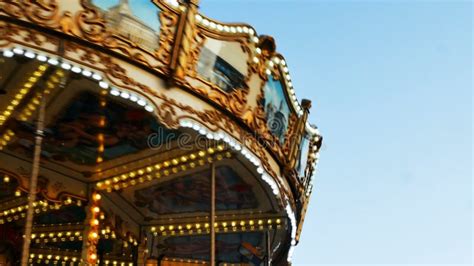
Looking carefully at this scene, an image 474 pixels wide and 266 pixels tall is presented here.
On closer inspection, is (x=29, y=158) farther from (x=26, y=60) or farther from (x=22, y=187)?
(x=26, y=60)

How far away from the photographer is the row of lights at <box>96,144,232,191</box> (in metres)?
10.0

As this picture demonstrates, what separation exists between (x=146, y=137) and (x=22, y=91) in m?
2.07

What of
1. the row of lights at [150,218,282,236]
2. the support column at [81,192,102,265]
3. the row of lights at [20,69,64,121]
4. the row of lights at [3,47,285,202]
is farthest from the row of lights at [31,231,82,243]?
the row of lights at [3,47,285,202]

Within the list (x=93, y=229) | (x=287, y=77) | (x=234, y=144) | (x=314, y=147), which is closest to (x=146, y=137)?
(x=234, y=144)

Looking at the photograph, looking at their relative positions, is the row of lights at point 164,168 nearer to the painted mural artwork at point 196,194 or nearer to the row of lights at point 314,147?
the painted mural artwork at point 196,194

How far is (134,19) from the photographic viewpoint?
7980 mm

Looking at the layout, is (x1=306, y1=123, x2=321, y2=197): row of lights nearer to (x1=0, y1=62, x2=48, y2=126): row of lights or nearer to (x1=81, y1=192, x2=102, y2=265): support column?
(x1=81, y1=192, x2=102, y2=265): support column

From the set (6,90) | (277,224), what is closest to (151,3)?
(6,90)

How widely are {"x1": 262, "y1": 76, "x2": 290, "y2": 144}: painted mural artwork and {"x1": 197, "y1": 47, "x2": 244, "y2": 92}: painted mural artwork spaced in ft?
2.39

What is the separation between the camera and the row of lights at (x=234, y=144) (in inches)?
342

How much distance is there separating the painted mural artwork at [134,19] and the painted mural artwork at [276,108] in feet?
7.83

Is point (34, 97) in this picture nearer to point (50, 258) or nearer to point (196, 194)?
point (196, 194)

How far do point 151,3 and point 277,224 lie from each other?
545 cm

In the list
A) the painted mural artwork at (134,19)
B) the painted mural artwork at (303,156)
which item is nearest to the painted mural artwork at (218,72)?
the painted mural artwork at (134,19)
